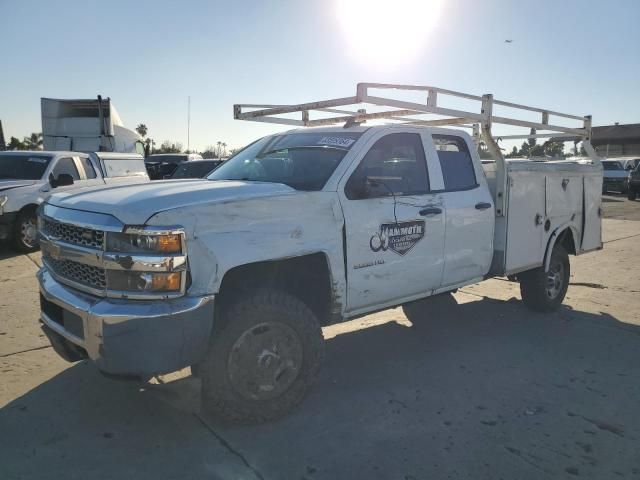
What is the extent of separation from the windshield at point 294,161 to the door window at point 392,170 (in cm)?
19

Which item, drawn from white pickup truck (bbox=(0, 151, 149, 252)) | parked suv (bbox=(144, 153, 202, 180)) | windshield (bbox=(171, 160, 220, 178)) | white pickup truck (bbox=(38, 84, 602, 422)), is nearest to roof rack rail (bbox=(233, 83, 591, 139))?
white pickup truck (bbox=(38, 84, 602, 422))

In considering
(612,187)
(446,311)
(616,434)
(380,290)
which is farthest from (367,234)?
(612,187)

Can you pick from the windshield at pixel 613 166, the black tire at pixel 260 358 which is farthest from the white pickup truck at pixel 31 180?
the windshield at pixel 613 166

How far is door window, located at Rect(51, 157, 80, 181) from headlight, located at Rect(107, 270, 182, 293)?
789cm

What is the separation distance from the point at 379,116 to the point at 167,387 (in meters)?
3.36

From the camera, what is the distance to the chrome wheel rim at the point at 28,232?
360 inches

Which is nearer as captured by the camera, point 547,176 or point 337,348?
point 337,348

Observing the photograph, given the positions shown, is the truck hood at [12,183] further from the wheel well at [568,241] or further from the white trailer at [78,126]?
the wheel well at [568,241]

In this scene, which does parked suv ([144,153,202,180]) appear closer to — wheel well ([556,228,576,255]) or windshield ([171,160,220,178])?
windshield ([171,160,220,178])

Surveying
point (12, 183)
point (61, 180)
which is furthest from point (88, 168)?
point (12, 183)

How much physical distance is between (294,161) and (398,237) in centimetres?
99

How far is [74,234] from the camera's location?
3.24 meters

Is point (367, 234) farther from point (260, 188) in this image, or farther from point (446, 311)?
point (446, 311)

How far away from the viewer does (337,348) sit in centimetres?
496
